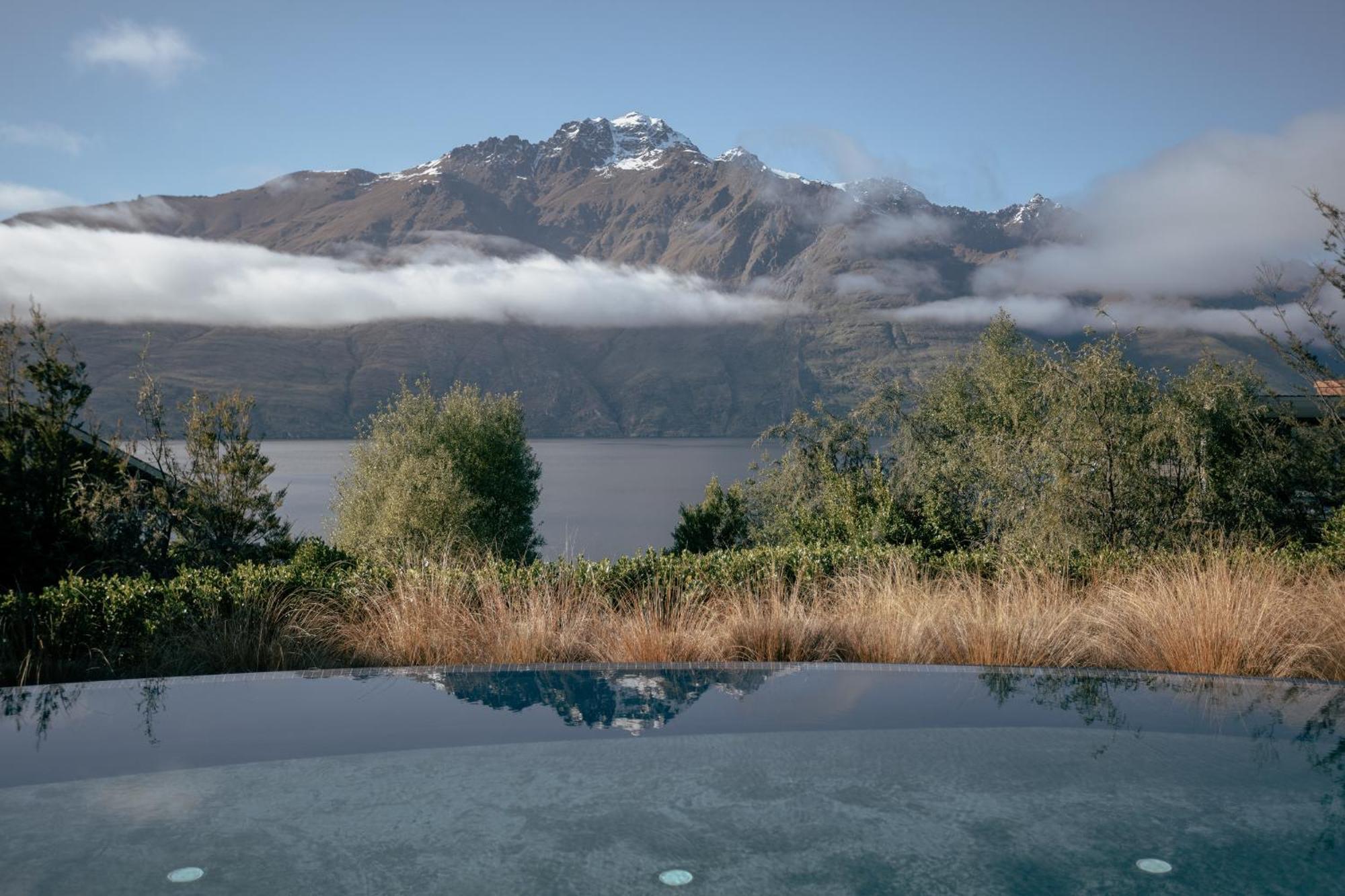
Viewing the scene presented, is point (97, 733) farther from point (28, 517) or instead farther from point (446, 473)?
point (446, 473)

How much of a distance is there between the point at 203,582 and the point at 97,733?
7.97 feet

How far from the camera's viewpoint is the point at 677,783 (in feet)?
13.6

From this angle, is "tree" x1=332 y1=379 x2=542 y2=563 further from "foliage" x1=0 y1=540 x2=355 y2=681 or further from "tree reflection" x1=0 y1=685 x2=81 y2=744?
"tree reflection" x1=0 y1=685 x2=81 y2=744

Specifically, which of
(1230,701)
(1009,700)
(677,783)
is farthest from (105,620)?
(1230,701)

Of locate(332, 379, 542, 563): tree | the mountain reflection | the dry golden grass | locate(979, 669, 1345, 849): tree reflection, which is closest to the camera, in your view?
locate(979, 669, 1345, 849): tree reflection

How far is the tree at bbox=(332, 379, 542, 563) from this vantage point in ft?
128

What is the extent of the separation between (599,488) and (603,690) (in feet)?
361

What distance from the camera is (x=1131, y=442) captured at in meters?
11.0

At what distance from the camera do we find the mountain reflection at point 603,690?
16.3ft

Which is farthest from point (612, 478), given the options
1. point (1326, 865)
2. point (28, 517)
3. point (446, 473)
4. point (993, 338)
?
point (1326, 865)

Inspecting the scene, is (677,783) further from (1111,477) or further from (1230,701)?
(1111,477)

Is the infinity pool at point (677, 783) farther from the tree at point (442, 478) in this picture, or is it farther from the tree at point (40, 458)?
the tree at point (442, 478)

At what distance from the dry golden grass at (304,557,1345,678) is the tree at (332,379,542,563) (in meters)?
29.8

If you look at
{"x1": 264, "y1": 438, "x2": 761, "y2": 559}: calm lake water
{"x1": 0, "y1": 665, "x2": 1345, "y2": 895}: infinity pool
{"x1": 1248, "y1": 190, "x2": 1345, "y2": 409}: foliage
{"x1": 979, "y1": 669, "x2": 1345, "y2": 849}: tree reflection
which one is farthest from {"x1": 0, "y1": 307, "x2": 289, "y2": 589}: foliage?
{"x1": 264, "y1": 438, "x2": 761, "y2": 559}: calm lake water
